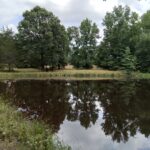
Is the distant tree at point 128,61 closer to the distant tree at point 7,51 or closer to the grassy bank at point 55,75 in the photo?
the grassy bank at point 55,75

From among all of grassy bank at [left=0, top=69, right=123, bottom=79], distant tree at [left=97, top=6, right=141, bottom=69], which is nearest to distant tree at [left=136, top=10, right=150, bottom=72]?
distant tree at [left=97, top=6, right=141, bottom=69]

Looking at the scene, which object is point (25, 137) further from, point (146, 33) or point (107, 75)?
point (146, 33)

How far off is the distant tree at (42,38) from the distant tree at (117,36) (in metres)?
12.9

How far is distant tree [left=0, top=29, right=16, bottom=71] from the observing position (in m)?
72.4

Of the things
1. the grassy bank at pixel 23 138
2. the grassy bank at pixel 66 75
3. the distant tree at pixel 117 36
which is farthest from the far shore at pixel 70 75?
the grassy bank at pixel 23 138

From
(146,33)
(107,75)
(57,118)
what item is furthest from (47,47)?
(57,118)

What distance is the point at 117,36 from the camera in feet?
293

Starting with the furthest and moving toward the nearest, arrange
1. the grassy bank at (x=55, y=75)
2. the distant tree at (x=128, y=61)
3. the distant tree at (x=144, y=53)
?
the distant tree at (x=144, y=53)
the distant tree at (x=128, y=61)
the grassy bank at (x=55, y=75)

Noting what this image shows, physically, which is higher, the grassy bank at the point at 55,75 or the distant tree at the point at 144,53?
the distant tree at the point at 144,53

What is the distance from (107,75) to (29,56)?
15.3 metres

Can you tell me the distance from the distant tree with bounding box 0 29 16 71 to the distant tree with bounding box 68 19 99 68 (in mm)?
17429

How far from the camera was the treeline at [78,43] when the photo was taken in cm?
7625

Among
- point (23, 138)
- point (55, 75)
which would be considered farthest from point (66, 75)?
point (23, 138)

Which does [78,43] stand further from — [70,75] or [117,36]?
[70,75]
